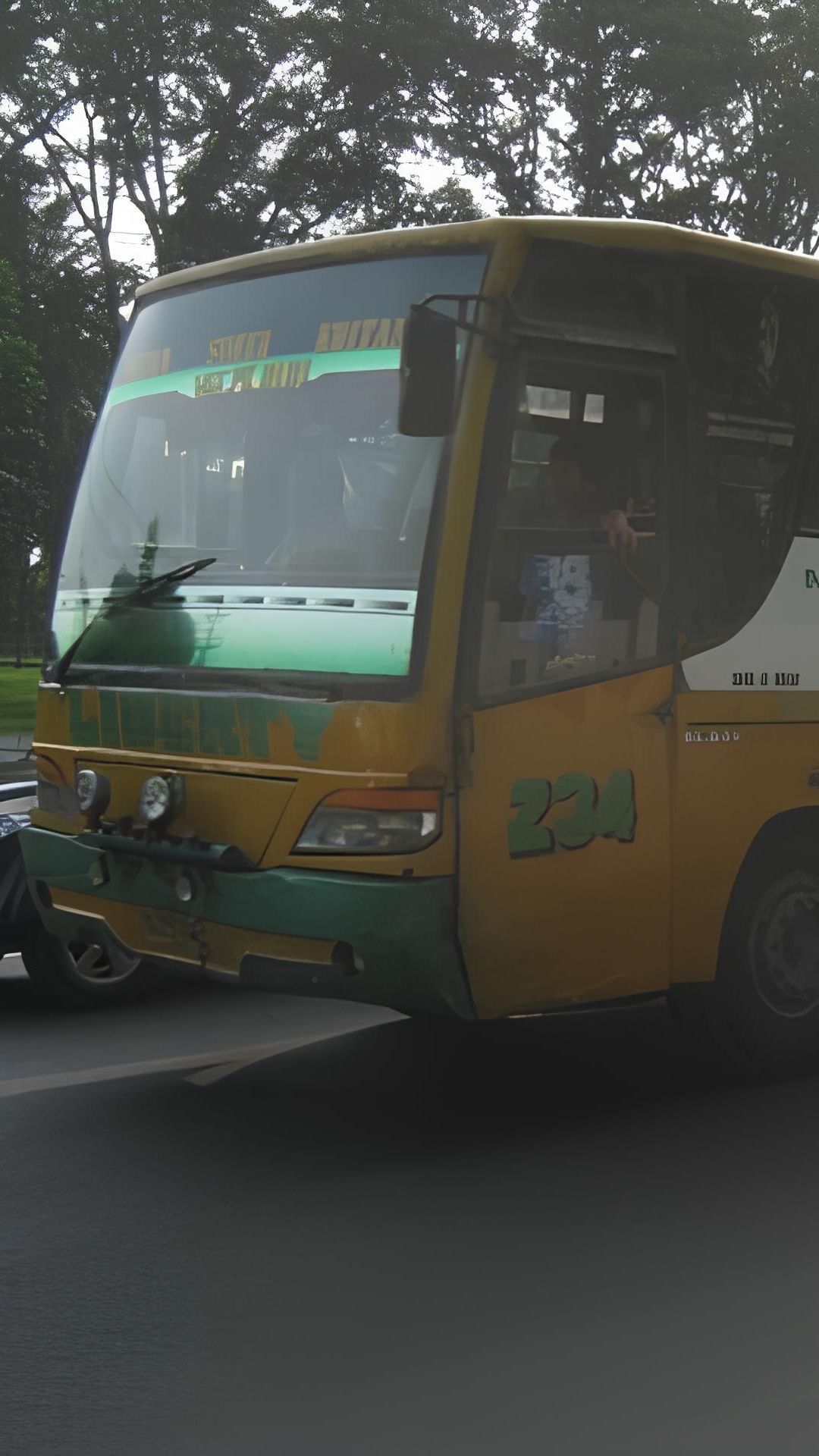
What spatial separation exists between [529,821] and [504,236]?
181cm

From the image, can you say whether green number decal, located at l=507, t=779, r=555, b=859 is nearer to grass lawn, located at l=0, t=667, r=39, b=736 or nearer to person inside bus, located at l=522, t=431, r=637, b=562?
person inside bus, located at l=522, t=431, r=637, b=562

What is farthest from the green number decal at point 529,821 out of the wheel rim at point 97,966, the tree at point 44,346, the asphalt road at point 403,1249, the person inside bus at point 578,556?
the tree at point 44,346

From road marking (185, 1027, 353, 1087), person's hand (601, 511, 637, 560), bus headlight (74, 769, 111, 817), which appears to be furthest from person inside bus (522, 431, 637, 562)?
road marking (185, 1027, 353, 1087)

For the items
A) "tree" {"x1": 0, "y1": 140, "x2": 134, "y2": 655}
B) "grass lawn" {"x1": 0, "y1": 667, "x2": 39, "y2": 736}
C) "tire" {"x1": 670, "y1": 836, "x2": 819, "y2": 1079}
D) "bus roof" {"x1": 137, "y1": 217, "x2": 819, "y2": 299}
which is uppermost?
"tree" {"x1": 0, "y1": 140, "x2": 134, "y2": 655}

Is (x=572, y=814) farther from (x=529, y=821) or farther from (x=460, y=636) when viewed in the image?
(x=460, y=636)

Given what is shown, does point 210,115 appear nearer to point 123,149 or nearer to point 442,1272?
point 123,149

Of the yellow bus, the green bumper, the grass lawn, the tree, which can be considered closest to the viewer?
the green bumper

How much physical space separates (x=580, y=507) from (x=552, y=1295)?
2551 mm

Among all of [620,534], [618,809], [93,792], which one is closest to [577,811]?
[618,809]

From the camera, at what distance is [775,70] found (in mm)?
33500

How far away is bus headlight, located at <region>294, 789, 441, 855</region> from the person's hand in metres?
1.11

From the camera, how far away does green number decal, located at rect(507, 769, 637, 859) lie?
223 inches

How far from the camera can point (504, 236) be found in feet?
18.8

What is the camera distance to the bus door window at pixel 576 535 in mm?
5688
